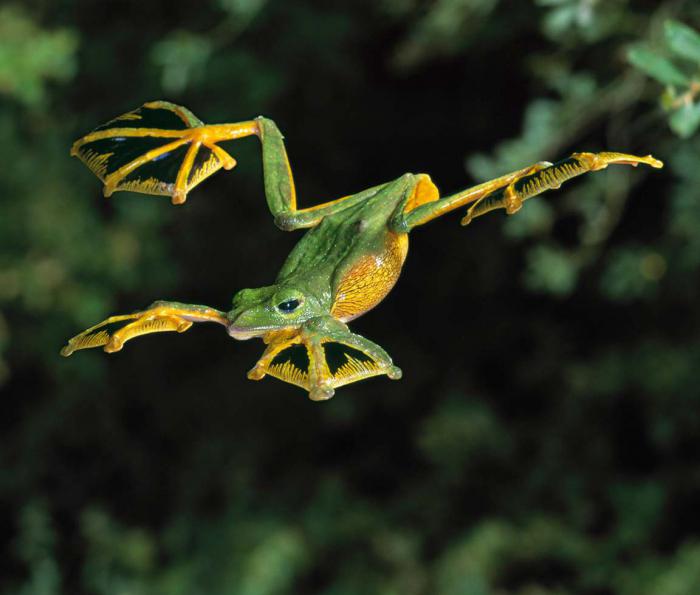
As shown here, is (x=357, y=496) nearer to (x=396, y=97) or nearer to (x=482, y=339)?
(x=482, y=339)

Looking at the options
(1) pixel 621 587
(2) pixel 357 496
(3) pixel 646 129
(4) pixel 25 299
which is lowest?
(1) pixel 621 587

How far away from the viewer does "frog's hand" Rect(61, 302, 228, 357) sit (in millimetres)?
549

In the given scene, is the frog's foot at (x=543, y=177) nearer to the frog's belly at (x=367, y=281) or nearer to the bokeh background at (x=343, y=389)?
the frog's belly at (x=367, y=281)

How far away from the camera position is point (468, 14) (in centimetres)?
231

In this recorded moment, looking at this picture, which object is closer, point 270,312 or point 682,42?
point 270,312

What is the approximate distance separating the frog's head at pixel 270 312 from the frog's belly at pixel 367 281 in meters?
0.02

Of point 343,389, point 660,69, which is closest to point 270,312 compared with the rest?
point 660,69

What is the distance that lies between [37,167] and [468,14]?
4.59 ft

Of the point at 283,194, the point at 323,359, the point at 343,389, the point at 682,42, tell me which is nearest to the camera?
the point at 323,359

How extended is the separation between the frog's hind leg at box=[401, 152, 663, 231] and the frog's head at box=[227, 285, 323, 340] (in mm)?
68

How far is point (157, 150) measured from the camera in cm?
65

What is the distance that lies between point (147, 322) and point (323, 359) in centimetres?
10

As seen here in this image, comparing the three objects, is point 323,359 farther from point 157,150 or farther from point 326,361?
point 157,150

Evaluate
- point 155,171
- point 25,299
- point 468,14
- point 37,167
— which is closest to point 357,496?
point 25,299
